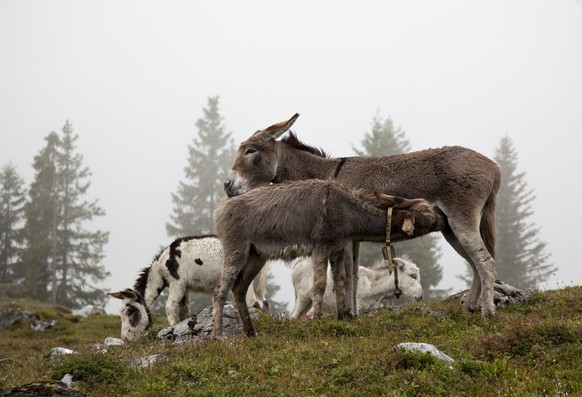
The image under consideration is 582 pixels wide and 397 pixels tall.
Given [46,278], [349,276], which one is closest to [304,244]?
[349,276]

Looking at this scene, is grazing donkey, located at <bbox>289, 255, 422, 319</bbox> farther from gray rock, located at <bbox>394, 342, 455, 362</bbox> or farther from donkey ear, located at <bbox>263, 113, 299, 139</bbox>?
gray rock, located at <bbox>394, 342, 455, 362</bbox>

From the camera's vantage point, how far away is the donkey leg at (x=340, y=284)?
38.7ft

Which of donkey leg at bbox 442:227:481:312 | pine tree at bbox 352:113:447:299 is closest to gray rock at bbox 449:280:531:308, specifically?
Result: donkey leg at bbox 442:227:481:312

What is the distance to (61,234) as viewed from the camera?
5250 centimetres

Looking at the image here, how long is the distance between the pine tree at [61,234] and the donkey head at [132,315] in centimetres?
3370

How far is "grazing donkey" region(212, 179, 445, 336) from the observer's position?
1139 centimetres

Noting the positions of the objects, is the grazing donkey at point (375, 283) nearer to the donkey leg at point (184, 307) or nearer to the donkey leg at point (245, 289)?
the donkey leg at point (184, 307)

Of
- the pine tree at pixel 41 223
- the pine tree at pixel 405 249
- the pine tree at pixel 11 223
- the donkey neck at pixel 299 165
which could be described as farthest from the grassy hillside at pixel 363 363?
the pine tree at pixel 11 223

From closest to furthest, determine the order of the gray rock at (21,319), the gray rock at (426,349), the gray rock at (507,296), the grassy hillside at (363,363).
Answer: the grassy hillside at (363,363) < the gray rock at (426,349) < the gray rock at (507,296) < the gray rock at (21,319)

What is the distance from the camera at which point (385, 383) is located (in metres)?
7.63

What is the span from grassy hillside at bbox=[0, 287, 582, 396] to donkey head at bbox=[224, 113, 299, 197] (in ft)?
11.7

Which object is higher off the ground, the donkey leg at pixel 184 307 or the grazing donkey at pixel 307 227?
the grazing donkey at pixel 307 227

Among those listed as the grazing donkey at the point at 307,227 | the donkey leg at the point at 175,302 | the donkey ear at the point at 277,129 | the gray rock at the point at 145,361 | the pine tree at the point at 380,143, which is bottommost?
the gray rock at the point at 145,361

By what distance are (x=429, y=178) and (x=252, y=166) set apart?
4184mm
